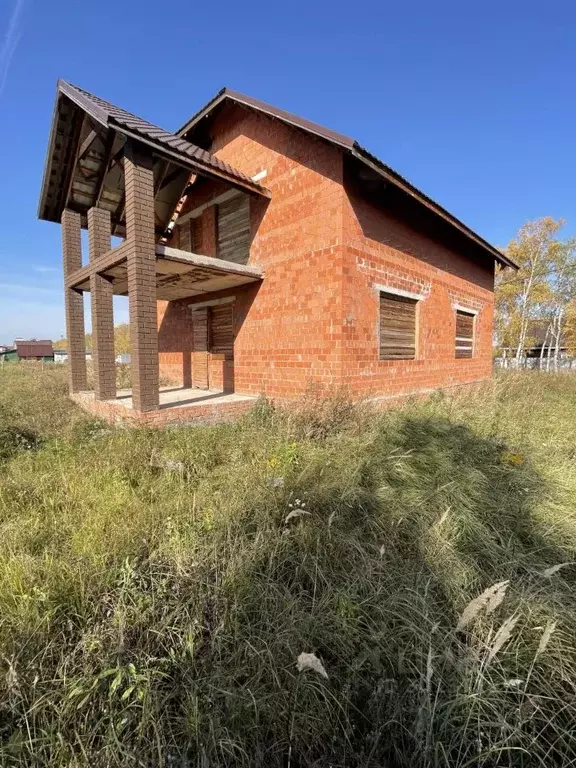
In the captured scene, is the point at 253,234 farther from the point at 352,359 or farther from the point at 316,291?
the point at 352,359

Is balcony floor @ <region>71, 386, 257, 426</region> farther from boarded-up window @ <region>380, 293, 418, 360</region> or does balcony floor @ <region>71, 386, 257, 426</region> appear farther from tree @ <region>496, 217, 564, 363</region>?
tree @ <region>496, 217, 564, 363</region>

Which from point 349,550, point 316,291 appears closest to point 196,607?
point 349,550

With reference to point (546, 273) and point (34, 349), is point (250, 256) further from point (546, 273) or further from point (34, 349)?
point (34, 349)

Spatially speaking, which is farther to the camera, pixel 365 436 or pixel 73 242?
pixel 73 242

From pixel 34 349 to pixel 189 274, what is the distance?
2154 inches

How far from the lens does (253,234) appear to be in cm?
778

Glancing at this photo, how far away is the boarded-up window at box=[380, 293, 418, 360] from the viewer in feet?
24.3

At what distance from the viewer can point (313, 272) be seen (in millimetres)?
6535

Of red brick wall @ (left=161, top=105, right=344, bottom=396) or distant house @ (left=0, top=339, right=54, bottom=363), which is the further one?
distant house @ (left=0, top=339, right=54, bottom=363)

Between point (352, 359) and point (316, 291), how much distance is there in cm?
148

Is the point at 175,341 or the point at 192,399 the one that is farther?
the point at 175,341

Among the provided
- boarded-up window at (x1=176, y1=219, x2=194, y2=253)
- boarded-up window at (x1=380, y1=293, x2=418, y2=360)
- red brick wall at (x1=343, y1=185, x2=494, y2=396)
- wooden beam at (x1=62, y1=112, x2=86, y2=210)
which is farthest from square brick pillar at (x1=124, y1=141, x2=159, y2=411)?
boarded-up window at (x1=380, y1=293, x2=418, y2=360)

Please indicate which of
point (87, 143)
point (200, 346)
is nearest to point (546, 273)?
point (200, 346)

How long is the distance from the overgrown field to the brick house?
9.28 feet
